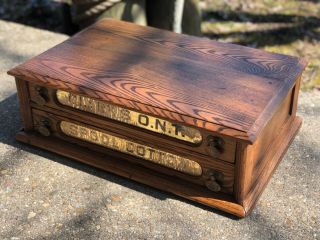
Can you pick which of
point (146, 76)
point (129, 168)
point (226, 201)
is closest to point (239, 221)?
point (226, 201)

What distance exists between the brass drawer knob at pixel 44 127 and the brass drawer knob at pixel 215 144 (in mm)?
733

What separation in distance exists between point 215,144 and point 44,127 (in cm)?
77

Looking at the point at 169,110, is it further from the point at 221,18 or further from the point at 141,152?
the point at 221,18

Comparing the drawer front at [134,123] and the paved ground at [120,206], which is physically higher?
the drawer front at [134,123]

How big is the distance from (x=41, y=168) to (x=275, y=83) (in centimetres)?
99

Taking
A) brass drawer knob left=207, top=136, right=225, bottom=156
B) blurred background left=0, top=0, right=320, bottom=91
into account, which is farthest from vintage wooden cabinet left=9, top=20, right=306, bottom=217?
blurred background left=0, top=0, right=320, bottom=91

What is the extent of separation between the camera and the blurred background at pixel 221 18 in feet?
10.9

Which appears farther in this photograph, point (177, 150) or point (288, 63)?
point (288, 63)

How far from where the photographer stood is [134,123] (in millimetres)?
1950

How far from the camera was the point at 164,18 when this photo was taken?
11.3ft

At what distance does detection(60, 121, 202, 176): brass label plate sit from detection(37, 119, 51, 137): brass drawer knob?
0.07 m

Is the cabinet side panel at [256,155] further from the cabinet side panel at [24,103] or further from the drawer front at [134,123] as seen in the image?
the cabinet side panel at [24,103]

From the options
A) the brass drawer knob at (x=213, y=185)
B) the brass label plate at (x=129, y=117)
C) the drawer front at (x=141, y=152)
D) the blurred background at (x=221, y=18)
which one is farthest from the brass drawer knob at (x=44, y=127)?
the blurred background at (x=221, y=18)

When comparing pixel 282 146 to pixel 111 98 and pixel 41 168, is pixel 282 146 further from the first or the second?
pixel 41 168
